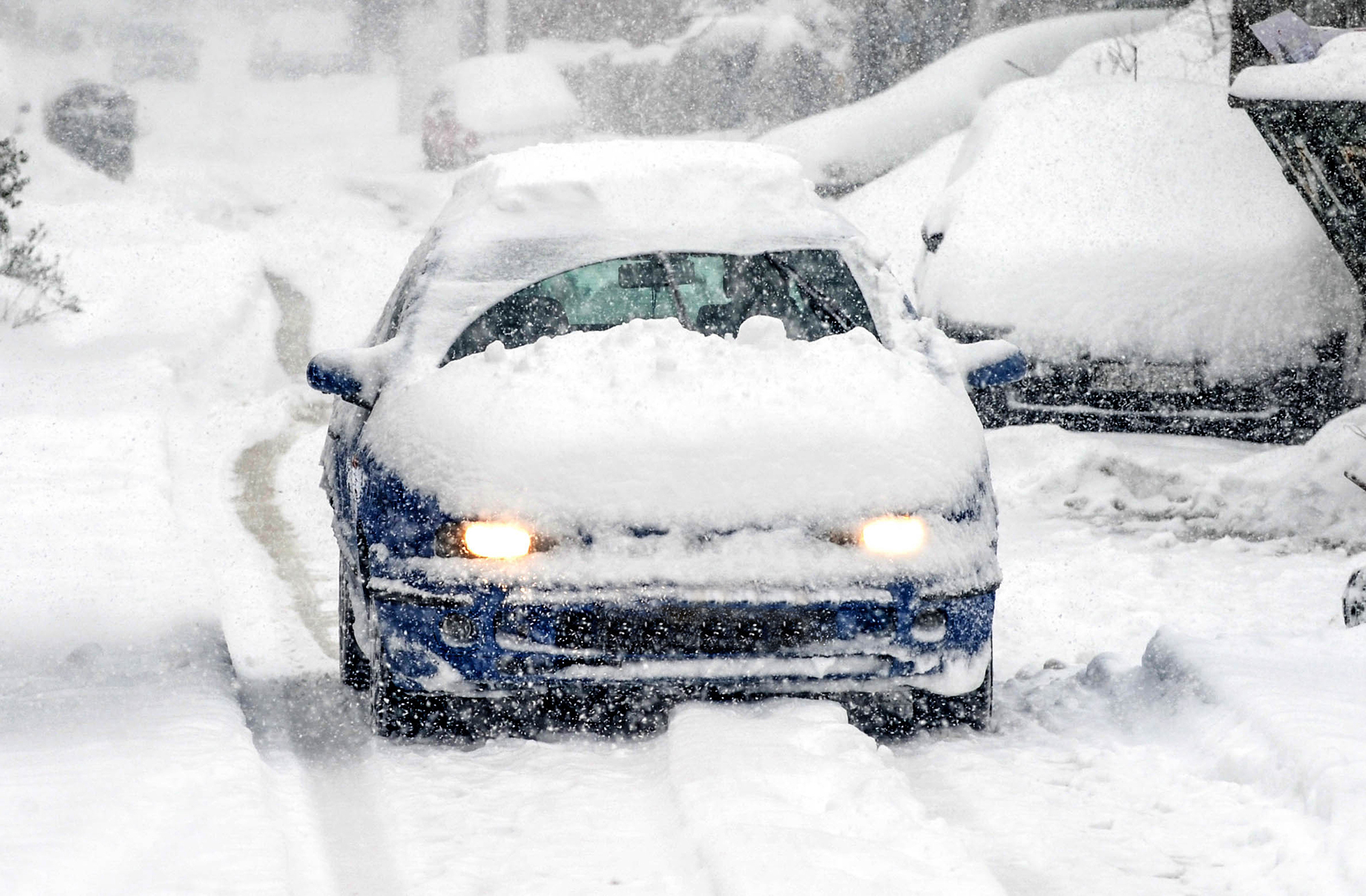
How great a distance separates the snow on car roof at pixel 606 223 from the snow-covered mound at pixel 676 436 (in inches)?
18.4

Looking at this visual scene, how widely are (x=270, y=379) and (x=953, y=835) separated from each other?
33.4ft

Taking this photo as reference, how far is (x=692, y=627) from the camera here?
4254 mm

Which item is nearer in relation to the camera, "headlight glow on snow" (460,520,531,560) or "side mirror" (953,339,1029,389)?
"headlight glow on snow" (460,520,531,560)

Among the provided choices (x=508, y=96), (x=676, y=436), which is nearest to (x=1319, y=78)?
(x=676, y=436)

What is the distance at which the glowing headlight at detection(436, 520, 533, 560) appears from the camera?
167 inches

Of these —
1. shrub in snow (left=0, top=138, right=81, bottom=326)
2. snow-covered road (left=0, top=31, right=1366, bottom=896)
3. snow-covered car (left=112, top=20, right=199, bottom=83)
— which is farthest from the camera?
snow-covered car (left=112, top=20, right=199, bottom=83)

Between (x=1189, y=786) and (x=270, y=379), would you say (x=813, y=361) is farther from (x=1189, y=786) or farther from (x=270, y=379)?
(x=270, y=379)

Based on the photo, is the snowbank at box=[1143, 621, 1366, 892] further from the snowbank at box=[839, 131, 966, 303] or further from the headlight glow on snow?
the snowbank at box=[839, 131, 966, 303]

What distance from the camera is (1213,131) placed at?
9867 mm

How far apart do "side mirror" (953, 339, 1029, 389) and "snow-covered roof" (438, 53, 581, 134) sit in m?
18.8

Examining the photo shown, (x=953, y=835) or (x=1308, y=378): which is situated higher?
(x=953, y=835)

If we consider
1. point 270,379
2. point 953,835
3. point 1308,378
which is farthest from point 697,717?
point 270,379

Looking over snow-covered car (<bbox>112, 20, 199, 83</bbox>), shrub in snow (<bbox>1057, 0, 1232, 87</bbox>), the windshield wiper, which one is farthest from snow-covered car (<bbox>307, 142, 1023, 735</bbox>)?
snow-covered car (<bbox>112, 20, 199, 83</bbox>)

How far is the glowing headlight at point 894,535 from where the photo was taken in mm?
4289
